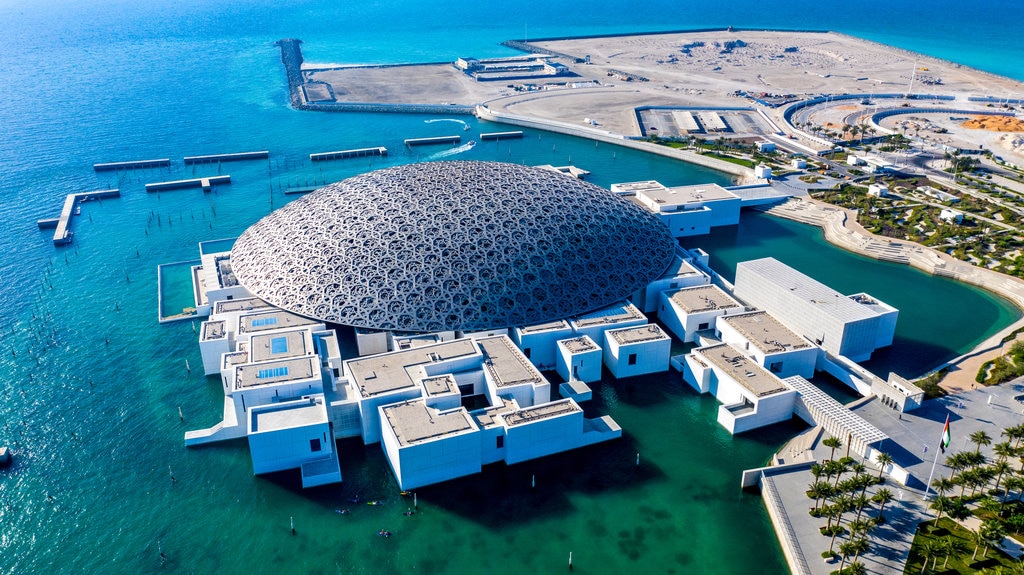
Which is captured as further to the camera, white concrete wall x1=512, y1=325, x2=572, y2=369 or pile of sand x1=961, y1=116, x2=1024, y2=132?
pile of sand x1=961, y1=116, x2=1024, y2=132

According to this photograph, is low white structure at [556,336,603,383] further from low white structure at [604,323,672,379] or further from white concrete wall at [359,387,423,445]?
white concrete wall at [359,387,423,445]

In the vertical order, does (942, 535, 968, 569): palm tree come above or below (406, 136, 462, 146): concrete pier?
below

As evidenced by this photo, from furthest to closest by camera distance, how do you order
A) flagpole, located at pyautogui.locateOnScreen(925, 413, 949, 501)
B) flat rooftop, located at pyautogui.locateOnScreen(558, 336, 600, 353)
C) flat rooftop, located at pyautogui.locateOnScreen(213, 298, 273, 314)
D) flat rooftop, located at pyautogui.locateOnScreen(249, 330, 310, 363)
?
flat rooftop, located at pyautogui.locateOnScreen(213, 298, 273, 314), flat rooftop, located at pyautogui.locateOnScreen(558, 336, 600, 353), flat rooftop, located at pyautogui.locateOnScreen(249, 330, 310, 363), flagpole, located at pyautogui.locateOnScreen(925, 413, 949, 501)

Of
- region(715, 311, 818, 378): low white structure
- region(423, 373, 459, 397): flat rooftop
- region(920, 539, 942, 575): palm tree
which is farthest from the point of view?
region(715, 311, 818, 378): low white structure

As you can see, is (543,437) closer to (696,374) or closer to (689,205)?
(696,374)

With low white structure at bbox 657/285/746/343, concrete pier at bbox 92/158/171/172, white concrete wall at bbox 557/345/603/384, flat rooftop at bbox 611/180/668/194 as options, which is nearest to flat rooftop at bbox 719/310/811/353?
low white structure at bbox 657/285/746/343

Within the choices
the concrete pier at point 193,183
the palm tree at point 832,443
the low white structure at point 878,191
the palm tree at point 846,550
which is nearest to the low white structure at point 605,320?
the palm tree at point 832,443
